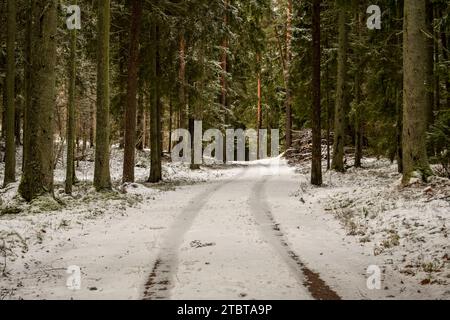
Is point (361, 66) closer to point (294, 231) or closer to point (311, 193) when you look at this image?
point (311, 193)

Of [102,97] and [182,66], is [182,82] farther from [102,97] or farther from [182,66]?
[102,97]

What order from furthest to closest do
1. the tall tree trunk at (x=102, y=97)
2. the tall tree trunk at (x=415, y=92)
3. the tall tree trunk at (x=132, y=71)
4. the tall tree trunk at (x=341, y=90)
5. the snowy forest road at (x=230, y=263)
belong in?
1. the tall tree trunk at (x=341, y=90)
2. the tall tree trunk at (x=132, y=71)
3. the tall tree trunk at (x=102, y=97)
4. the tall tree trunk at (x=415, y=92)
5. the snowy forest road at (x=230, y=263)

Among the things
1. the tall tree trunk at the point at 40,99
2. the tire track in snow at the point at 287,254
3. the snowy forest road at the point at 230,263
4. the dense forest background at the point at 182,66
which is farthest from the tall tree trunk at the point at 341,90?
the tall tree trunk at the point at 40,99

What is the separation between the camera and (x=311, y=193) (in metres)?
16.1

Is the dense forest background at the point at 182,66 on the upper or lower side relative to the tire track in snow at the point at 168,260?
upper

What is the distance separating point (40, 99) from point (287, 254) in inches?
326

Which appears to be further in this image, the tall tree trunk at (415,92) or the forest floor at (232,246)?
the tall tree trunk at (415,92)

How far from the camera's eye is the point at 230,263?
7242mm

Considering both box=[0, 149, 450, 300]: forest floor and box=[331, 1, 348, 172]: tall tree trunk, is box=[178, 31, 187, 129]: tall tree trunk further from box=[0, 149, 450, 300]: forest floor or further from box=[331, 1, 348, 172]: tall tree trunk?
box=[0, 149, 450, 300]: forest floor

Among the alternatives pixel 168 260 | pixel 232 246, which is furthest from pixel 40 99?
pixel 232 246

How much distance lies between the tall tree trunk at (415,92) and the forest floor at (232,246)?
2.55ft

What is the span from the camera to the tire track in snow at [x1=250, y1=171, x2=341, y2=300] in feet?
19.1

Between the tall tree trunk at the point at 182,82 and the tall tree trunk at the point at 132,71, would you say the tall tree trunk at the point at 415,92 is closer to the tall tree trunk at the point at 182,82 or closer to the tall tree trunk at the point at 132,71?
the tall tree trunk at the point at 132,71

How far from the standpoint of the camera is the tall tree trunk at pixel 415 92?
12.3 meters
